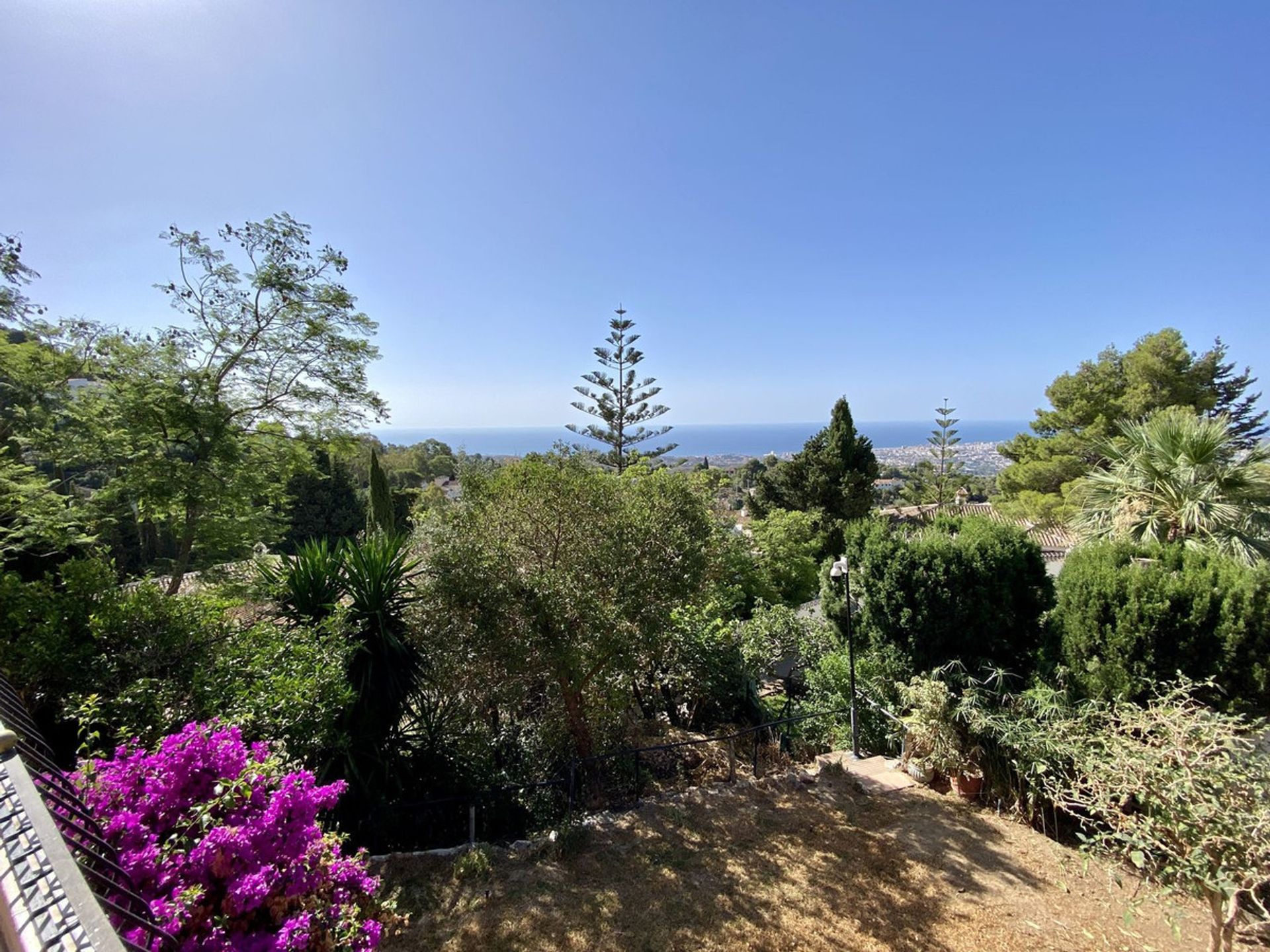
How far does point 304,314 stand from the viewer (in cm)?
783

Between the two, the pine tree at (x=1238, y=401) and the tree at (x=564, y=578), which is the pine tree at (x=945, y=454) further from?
the tree at (x=564, y=578)

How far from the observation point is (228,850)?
1738 mm

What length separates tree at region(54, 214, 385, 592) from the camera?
6.35m

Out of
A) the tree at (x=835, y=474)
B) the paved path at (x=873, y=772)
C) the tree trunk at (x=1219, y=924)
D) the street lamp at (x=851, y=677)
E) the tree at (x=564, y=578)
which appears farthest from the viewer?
the tree at (x=835, y=474)

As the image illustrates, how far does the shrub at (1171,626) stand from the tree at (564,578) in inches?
142

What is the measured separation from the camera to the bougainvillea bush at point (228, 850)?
1632 millimetres

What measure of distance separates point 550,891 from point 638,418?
51.0 ft

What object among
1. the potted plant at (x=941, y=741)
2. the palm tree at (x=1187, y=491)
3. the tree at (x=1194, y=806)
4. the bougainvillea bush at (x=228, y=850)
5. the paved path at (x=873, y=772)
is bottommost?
the paved path at (x=873, y=772)

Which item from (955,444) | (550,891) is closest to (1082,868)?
(550,891)

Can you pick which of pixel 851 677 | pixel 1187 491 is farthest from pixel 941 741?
pixel 1187 491

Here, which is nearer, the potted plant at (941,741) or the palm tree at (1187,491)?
the potted plant at (941,741)

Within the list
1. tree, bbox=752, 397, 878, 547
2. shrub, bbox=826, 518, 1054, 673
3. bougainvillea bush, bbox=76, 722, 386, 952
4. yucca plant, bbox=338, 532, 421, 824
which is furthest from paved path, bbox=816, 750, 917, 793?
tree, bbox=752, 397, 878, 547

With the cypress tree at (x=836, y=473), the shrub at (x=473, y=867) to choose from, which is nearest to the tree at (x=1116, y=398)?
the cypress tree at (x=836, y=473)

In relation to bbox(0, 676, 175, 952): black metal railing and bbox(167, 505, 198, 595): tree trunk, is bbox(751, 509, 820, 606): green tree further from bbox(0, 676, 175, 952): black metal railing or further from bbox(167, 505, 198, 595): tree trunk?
bbox(0, 676, 175, 952): black metal railing
